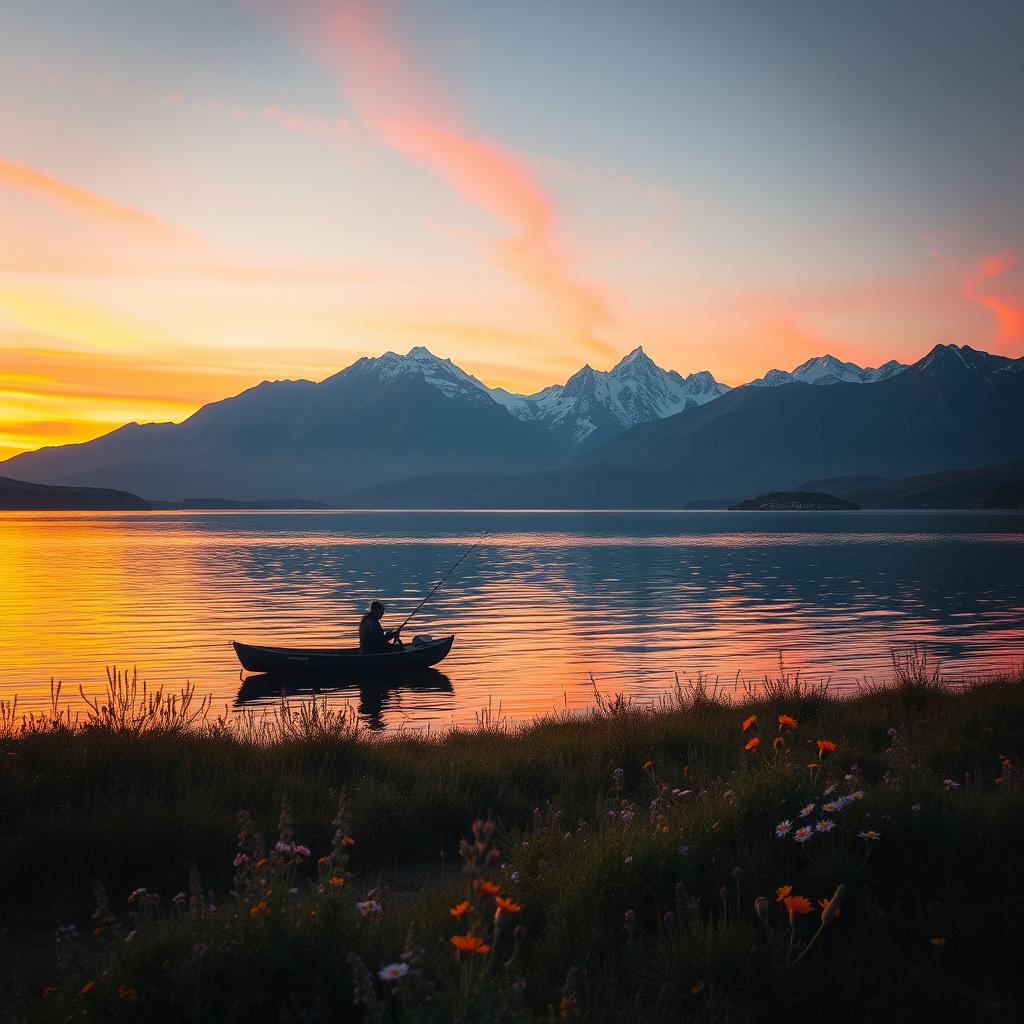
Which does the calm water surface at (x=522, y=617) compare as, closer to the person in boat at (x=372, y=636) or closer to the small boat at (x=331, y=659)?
the small boat at (x=331, y=659)

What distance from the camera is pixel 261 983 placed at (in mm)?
5152

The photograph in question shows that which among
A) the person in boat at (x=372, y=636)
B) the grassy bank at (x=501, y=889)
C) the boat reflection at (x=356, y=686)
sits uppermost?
the grassy bank at (x=501, y=889)

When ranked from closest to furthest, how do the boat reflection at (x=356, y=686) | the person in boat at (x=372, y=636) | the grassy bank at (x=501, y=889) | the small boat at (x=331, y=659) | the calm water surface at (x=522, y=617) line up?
the grassy bank at (x=501, y=889)
the boat reflection at (x=356, y=686)
the small boat at (x=331, y=659)
the person in boat at (x=372, y=636)
the calm water surface at (x=522, y=617)

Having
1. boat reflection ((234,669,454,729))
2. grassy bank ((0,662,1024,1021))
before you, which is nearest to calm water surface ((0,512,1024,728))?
boat reflection ((234,669,454,729))

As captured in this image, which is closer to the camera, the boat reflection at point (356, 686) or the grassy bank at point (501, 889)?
the grassy bank at point (501, 889)

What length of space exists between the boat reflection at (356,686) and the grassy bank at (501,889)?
1380 centimetres

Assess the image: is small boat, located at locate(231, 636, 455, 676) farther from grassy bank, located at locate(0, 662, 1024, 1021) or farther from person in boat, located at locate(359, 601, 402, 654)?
grassy bank, located at locate(0, 662, 1024, 1021)

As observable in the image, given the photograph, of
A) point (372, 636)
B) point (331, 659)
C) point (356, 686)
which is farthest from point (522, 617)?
point (331, 659)

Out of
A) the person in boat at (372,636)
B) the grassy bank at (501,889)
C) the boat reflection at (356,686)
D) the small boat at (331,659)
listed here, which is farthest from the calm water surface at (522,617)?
the grassy bank at (501,889)

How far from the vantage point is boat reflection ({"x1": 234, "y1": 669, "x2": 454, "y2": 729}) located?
26.7m

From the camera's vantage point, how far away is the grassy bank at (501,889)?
5.20m

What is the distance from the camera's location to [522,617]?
154 ft

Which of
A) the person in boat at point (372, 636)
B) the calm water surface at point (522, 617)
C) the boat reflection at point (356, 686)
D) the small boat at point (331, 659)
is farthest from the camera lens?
the calm water surface at point (522, 617)

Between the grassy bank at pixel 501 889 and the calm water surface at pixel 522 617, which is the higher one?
the grassy bank at pixel 501 889
